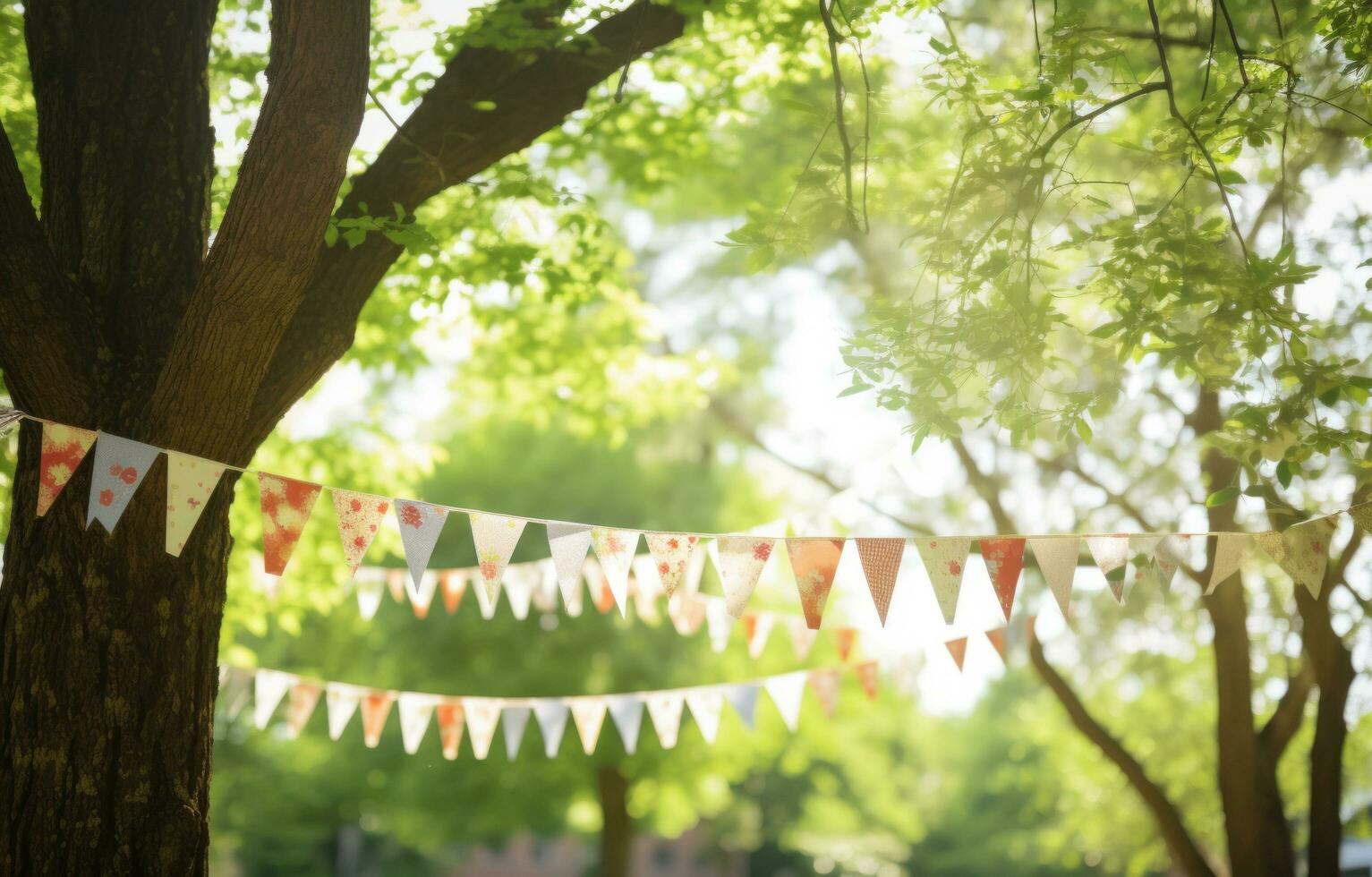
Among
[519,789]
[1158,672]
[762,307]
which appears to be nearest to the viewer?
[1158,672]

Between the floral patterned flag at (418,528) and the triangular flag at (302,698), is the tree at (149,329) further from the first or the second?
the triangular flag at (302,698)

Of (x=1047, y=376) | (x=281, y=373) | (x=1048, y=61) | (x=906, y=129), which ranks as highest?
(x=906, y=129)

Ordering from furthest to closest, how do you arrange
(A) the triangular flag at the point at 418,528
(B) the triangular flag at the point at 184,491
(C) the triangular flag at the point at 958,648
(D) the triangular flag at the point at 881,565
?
1. (C) the triangular flag at the point at 958,648
2. (D) the triangular flag at the point at 881,565
3. (A) the triangular flag at the point at 418,528
4. (B) the triangular flag at the point at 184,491

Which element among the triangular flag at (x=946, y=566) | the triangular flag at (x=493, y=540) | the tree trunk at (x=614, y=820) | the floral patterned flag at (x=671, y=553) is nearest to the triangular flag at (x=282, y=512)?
the triangular flag at (x=493, y=540)

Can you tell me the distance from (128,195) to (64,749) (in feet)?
5.96

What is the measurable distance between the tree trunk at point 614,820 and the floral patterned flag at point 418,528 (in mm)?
11044

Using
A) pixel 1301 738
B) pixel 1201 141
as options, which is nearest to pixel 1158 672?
pixel 1301 738

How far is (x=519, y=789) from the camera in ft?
47.5

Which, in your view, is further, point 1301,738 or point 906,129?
point 1301,738

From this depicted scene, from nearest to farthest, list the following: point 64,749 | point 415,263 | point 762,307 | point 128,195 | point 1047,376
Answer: point 64,749, point 128,195, point 415,263, point 1047,376, point 762,307

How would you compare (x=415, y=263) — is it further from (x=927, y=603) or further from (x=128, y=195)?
(x=927, y=603)

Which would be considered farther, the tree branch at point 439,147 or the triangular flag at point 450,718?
the triangular flag at point 450,718

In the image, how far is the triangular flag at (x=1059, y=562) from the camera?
167 inches

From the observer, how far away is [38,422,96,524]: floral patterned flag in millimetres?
3357
